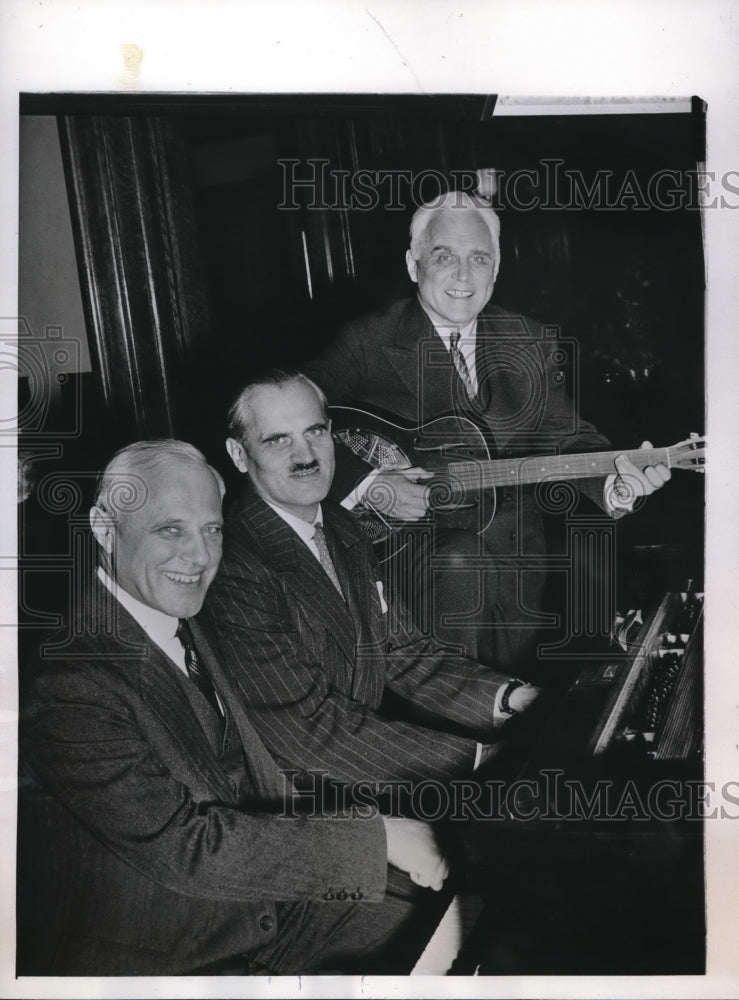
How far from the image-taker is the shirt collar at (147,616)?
2.56m

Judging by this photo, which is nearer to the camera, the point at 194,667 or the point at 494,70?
the point at 194,667

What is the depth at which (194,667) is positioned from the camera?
Result: 2564 millimetres

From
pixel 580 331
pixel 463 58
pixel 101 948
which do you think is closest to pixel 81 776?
pixel 101 948

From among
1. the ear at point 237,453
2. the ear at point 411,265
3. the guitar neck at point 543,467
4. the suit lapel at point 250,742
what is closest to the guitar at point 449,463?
the guitar neck at point 543,467

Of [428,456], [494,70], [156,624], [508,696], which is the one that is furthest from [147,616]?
[494,70]

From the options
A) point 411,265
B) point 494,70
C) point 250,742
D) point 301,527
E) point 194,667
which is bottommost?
point 250,742

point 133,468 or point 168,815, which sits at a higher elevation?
point 133,468

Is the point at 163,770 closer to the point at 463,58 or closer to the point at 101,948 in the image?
the point at 101,948

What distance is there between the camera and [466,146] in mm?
2652

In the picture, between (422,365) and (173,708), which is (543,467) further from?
(173,708)

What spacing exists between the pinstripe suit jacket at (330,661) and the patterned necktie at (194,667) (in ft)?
0.18

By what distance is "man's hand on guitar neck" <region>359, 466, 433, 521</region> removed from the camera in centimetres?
262

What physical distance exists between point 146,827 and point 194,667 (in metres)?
0.40

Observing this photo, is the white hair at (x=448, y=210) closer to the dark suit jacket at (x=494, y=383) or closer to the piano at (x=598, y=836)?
the dark suit jacket at (x=494, y=383)
